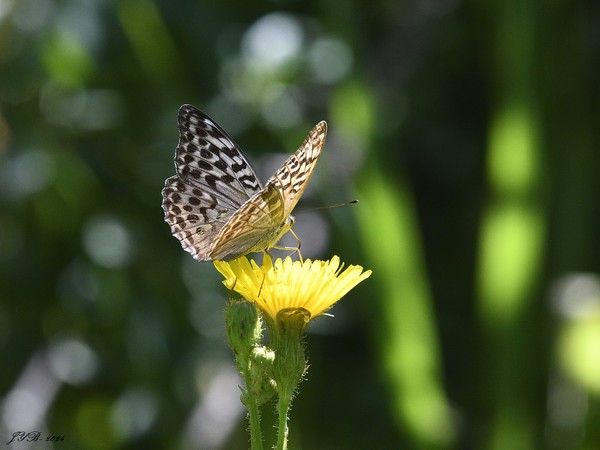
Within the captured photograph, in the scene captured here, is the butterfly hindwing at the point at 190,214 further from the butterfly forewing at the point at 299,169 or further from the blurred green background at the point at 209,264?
the blurred green background at the point at 209,264

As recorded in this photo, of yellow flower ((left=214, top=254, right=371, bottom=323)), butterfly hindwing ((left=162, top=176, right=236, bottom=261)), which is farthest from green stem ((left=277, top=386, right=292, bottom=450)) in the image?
butterfly hindwing ((left=162, top=176, right=236, bottom=261))

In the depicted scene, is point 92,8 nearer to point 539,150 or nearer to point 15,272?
point 15,272

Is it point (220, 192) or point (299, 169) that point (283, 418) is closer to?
point (299, 169)

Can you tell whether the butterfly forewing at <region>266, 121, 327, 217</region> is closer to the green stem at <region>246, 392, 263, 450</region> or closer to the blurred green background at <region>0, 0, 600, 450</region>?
the green stem at <region>246, 392, 263, 450</region>

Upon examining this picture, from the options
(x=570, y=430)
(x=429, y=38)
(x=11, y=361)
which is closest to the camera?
(x=570, y=430)

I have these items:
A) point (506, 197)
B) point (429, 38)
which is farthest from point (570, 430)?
point (429, 38)

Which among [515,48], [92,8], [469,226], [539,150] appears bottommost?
[469,226]
